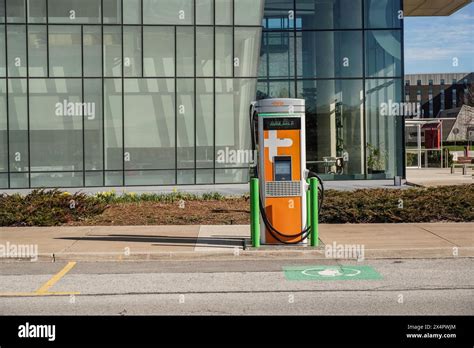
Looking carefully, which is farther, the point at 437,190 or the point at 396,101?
the point at 396,101

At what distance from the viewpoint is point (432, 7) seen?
112 ft

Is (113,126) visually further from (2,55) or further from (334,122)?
(334,122)

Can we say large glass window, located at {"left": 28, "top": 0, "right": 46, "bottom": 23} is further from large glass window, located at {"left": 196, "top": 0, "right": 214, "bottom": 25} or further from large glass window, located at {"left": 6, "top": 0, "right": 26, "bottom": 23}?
large glass window, located at {"left": 196, "top": 0, "right": 214, "bottom": 25}

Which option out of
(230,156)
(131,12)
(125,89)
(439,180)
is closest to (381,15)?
(439,180)

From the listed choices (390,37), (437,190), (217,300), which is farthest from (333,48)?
(217,300)

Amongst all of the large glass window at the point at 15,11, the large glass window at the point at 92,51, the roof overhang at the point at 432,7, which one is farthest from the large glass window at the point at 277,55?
the large glass window at the point at 15,11

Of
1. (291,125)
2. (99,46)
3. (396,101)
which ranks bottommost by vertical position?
(291,125)

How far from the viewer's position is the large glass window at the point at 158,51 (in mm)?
27922

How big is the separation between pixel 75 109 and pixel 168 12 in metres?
5.46

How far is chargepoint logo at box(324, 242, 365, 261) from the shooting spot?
1142 centimetres
